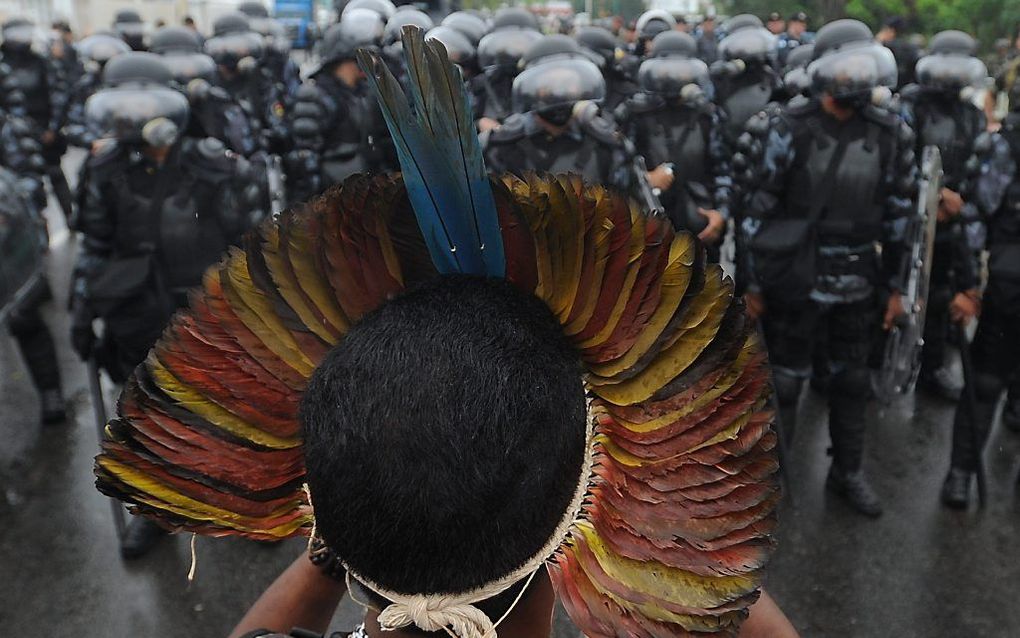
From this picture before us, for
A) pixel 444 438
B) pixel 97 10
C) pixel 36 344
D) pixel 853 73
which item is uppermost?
pixel 444 438

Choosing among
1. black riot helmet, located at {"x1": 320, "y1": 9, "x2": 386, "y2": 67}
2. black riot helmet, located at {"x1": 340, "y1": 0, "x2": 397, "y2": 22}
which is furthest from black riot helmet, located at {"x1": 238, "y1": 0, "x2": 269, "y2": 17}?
black riot helmet, located at {"x1": 320, "y1": 9, "x2": 386, "y2": 67}

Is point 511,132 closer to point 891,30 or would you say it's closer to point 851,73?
point 851,73

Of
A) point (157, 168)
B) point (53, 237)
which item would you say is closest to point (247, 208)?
point (157, 168)

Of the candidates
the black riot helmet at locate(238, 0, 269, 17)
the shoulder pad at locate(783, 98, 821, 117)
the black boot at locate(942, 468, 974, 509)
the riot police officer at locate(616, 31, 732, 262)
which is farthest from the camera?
the black riot helmet at locate(238, 0, 269, 17)

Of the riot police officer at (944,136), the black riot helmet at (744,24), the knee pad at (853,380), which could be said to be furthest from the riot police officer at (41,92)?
the riot police officer at (944,136)

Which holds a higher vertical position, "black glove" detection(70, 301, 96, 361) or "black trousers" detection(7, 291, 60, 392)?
"black glove" detection(70, 301, 96, 361)

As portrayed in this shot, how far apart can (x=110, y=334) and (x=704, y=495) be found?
10.3 ft

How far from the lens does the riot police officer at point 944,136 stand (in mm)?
4570

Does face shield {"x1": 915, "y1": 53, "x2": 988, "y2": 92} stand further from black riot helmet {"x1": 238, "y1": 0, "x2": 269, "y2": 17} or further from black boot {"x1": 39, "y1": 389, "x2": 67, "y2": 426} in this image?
black riot helmet {"x1": 238, "y1": 0, "x2": 269, "y2": 17}

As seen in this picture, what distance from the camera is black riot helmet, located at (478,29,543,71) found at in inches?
247

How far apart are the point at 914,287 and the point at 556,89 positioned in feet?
5.62

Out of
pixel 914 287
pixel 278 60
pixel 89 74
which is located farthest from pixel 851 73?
pixel 89 74

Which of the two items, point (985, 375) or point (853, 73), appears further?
point (985, 375)

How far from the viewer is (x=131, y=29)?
9000 mm
